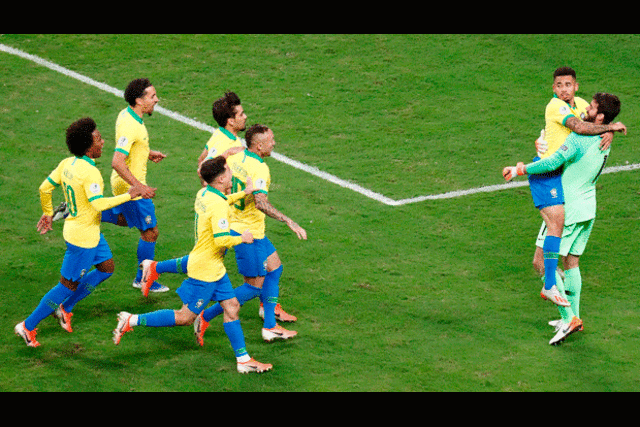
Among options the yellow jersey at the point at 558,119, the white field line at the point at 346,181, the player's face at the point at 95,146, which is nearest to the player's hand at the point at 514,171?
the yellow jersey at the point at 558,119

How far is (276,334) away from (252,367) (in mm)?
739

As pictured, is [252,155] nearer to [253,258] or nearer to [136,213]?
[253,258]

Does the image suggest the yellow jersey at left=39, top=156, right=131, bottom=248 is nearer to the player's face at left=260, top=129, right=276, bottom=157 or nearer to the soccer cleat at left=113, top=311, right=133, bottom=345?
the soccer cleat at left=113, top=311, right=133, bottom=345

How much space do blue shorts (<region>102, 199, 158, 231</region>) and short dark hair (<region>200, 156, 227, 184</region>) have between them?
1.97 metres

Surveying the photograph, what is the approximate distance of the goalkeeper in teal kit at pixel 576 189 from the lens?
28.3ft

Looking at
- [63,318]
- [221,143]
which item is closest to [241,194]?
[221,143]

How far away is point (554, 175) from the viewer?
918 centimetres

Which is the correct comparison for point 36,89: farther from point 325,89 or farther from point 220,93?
point 325,89

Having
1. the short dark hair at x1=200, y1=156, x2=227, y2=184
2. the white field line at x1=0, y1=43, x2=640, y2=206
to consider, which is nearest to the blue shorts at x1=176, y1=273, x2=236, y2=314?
the short dark hair at x1=200, y1=156, x2=227, y2=184

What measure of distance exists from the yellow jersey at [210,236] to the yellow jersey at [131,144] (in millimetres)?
1808

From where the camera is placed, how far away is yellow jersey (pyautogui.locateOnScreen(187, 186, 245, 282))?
7699 mm

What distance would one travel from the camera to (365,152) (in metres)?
13.8

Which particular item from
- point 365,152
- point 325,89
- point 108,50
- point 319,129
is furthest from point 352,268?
point 108,50
